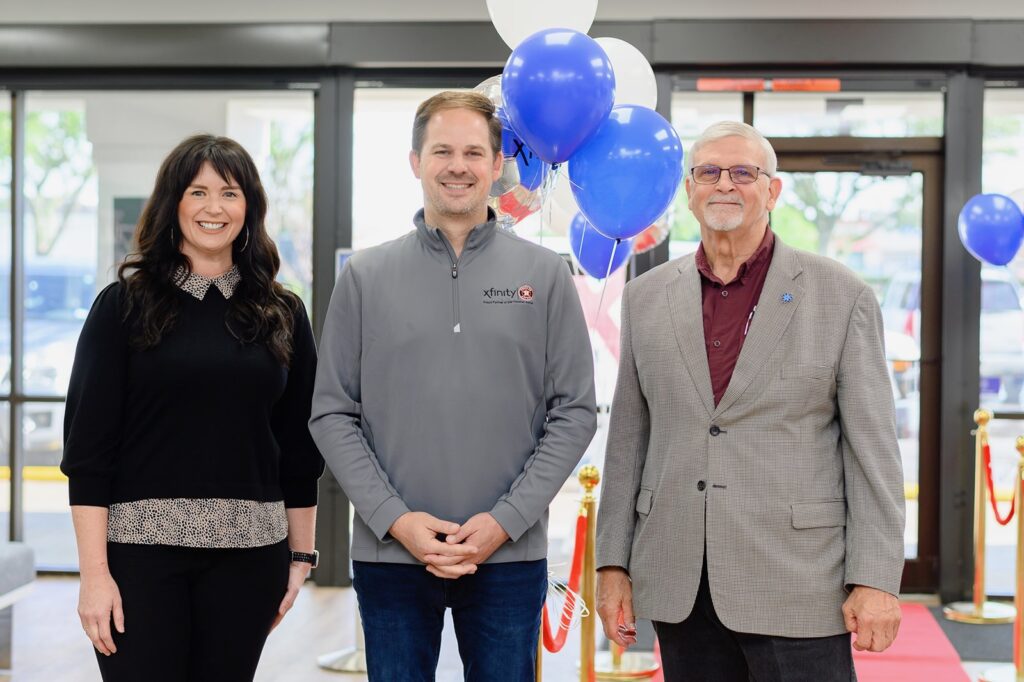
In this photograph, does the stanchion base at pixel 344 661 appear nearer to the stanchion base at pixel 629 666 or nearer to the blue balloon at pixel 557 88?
the stanchion base at pixel 629 666

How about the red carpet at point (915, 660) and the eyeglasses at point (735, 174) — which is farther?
the red carpet at point (915, 660)

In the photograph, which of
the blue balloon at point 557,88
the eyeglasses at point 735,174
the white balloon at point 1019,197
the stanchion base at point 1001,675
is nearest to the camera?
the eyeglasses at point 735,174

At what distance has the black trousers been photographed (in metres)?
2.10

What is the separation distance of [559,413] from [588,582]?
193 centimetres

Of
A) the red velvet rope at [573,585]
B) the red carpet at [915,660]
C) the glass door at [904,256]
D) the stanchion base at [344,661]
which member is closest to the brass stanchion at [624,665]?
the red velvet rope at [573,585]

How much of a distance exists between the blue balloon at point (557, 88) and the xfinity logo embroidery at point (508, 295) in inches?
23.4

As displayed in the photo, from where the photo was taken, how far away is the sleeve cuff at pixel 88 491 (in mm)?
2111

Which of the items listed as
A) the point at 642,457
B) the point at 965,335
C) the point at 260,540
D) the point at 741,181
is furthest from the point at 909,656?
the point at 260,540

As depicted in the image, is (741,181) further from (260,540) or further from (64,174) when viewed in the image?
(64,174)

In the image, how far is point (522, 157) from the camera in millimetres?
2945

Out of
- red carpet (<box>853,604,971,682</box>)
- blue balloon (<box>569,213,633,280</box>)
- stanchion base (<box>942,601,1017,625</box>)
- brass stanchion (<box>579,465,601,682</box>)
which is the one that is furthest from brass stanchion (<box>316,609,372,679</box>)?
stanchion base (<box>942,601,1017,625</box>)

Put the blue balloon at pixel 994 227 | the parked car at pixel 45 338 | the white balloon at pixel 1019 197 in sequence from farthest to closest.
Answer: the parked car at pixel 45 338 < the white balloon at pixel 1019 197 < the blue balloon at pixel 994 227

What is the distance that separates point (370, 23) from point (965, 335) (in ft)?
12.4

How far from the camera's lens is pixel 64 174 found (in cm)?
638
